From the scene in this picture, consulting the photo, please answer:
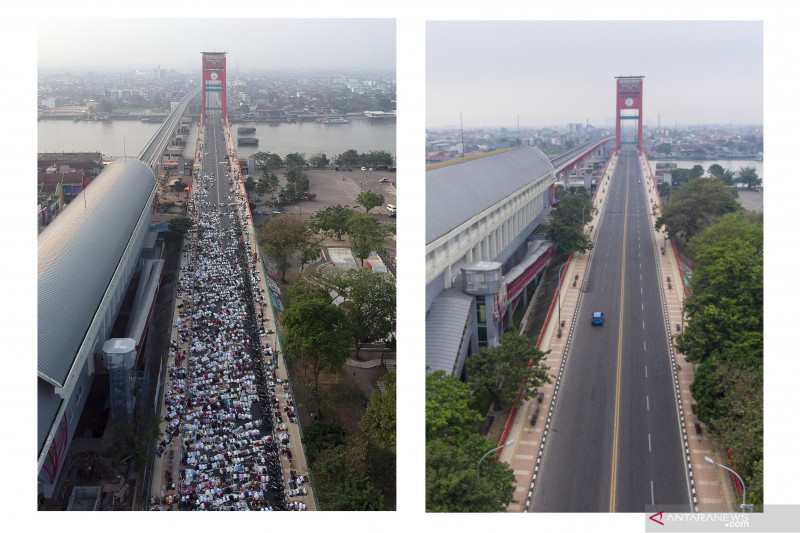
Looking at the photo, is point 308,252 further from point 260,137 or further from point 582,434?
point 582,434

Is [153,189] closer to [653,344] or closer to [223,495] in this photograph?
[223,495]

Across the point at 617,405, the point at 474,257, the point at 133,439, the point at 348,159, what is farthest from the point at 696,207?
the point at 133,439

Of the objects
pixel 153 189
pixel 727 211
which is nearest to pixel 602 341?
pixel 727 211

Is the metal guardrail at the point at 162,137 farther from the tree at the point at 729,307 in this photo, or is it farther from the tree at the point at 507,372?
the tree at the point at 729,307

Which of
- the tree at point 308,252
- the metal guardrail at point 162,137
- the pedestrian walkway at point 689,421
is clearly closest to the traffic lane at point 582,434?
the pedestrian walkway at point 689,421

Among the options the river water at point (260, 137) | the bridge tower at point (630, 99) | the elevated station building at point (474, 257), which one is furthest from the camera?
the river water at point (260, 137)

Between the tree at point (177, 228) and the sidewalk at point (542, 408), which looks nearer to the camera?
the sidewalk at point (542, 408)
